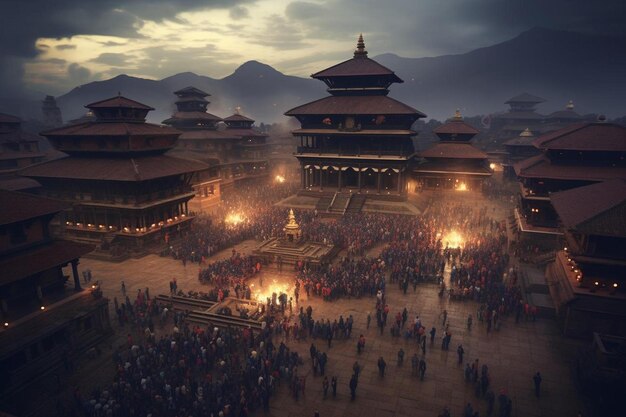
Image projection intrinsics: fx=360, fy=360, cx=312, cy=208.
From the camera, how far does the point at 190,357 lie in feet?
51.8

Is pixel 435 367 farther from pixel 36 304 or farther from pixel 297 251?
pixel 36 304

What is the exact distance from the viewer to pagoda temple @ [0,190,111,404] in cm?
1474

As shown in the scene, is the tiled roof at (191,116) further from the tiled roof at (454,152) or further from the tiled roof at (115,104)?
the tiled roof at (454,152)

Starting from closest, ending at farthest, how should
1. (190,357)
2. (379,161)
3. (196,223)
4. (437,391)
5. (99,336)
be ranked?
(437,391) < (190,357) < (99,336) < (196,223) < (379,161)

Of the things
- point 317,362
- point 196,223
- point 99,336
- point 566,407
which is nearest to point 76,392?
point 99,336

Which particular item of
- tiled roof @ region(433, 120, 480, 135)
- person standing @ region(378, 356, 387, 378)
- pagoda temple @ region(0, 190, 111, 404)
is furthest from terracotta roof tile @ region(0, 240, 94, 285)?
tiled roof @ region(433, 120, 480, 135)

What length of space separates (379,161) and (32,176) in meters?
35.0

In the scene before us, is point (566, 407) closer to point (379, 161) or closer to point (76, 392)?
point (76, 392)

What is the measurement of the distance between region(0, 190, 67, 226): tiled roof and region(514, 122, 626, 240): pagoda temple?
30.9 meters

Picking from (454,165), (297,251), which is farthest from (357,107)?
(297,251)

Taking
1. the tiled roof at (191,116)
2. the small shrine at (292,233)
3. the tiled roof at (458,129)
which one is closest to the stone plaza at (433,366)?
the small shrine at (292,233)

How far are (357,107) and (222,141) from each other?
26.3 metres

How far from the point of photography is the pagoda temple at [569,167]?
2619cm

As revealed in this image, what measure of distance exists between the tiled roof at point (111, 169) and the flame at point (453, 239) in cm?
2398
